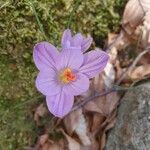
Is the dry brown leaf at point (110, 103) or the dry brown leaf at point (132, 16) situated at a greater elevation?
the dry brown leaf at point (132, 16)

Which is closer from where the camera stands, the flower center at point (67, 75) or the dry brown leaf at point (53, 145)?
the flower center at point (67, 75)

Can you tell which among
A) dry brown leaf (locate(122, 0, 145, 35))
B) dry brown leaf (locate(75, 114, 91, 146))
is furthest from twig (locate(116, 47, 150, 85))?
dry brown leaf (locate(75, 114, 91, 146))

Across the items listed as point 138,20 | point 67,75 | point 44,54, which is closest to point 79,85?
point 67,75

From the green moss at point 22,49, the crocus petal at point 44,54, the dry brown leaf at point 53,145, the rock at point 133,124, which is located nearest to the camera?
the crocus petal at point 44,54

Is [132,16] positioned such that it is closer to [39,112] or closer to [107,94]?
[107,94]

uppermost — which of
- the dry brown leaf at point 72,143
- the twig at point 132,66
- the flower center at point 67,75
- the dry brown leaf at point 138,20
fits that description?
the flower center at point 67,75

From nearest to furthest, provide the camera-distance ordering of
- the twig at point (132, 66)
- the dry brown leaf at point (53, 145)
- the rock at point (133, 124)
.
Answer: the rock at point (133, 124) → the dry brown leaf at point (53, 145) → the twig at point (132, 66)

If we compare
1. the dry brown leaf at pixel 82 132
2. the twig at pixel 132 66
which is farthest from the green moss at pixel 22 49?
the twig at pixel 132 66

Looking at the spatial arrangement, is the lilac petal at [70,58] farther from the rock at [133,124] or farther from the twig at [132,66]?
the twig at [132,66]

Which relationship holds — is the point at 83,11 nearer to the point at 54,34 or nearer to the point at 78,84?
the point at 54,34

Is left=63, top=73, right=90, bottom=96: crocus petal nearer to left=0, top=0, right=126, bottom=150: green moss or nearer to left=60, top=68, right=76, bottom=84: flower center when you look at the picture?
left=60, top=68, right=76, bottom=84: flower center
